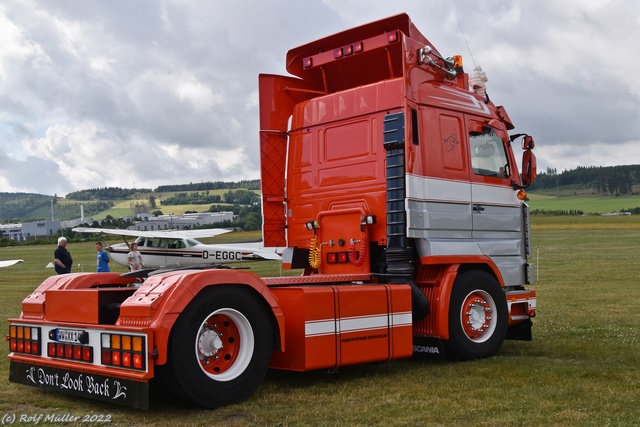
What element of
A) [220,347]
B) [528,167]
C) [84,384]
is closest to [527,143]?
[528,167]

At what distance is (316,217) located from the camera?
31.4ft

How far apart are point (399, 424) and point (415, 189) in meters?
3.32

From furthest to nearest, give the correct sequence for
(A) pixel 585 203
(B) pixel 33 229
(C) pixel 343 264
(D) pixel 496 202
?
(B) pixel 33 229, (A) pixel 585 203, (D) pixel 496 202, (C) pixel 343 264

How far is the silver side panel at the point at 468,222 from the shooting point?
28.3 feet

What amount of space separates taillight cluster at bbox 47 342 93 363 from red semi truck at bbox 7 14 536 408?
0.06 ft

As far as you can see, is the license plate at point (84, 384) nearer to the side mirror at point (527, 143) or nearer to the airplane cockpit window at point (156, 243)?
the side mirror at point (527, 143)

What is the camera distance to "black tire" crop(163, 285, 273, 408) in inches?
243

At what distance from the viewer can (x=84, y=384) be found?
21.3 feet

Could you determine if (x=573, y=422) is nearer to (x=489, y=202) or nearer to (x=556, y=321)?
(x=489, y=202)

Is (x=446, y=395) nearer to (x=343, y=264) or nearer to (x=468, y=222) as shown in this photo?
(x=343, y=264)

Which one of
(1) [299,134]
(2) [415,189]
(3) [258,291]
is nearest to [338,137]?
(1) [299,134]

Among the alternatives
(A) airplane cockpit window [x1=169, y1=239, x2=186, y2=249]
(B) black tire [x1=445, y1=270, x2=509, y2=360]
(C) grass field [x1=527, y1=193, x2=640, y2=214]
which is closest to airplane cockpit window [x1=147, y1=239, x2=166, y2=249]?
(A) airplane cockpit window [x1=169, y1=239, x2=186, y2=249]

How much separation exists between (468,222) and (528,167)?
1.42 m

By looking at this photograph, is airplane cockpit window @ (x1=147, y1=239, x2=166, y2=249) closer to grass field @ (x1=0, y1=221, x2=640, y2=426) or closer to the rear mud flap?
grass field @ (x1=0, y1=221, x2=640, y2=426)
